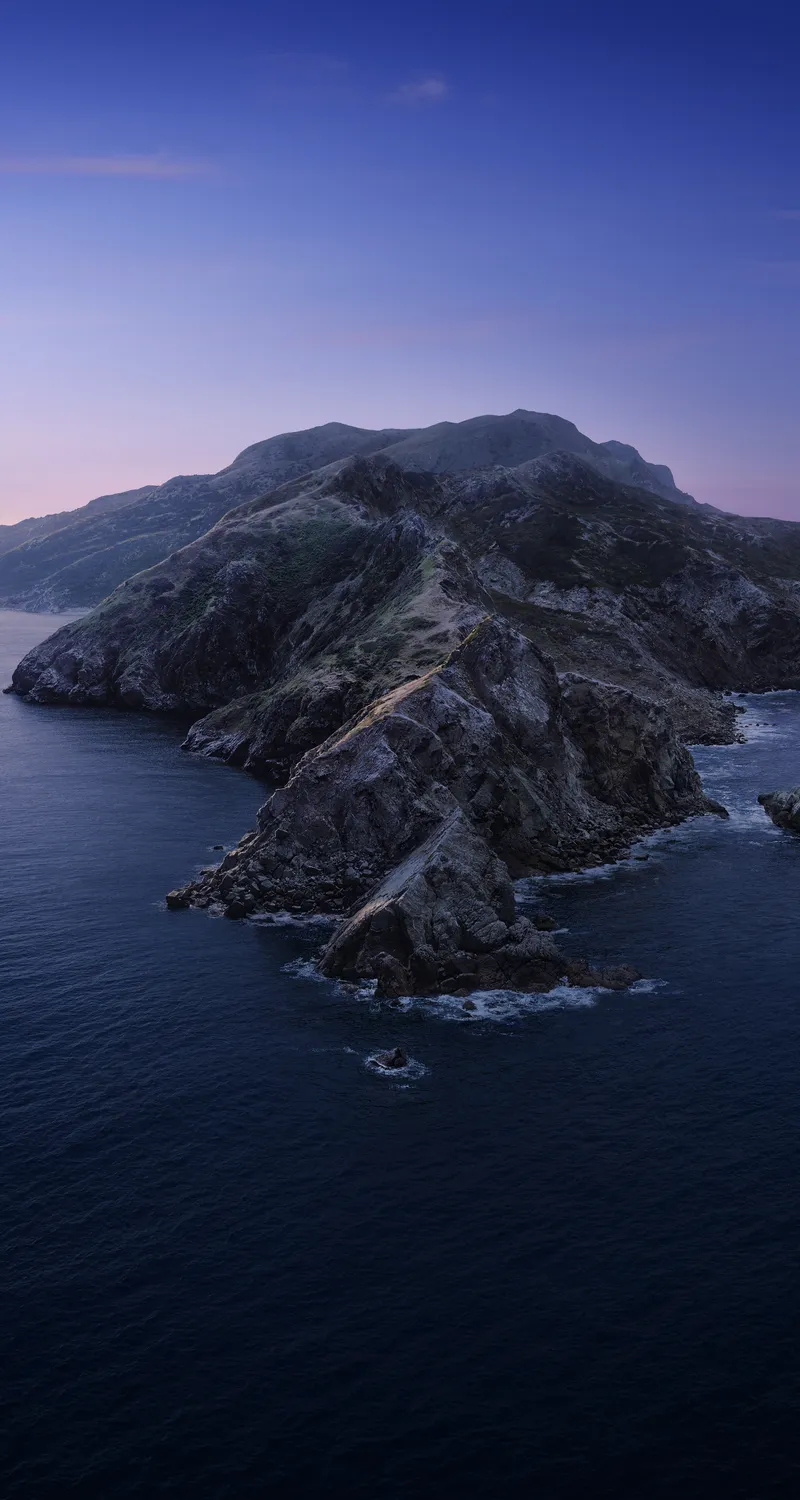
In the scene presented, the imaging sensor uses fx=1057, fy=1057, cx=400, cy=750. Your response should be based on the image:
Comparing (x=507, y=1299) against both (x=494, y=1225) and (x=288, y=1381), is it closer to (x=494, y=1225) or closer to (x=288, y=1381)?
(x=494, y=1225)

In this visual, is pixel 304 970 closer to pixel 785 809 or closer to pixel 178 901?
pixel 178 901

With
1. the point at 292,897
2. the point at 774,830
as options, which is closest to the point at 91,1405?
the point at 292,897

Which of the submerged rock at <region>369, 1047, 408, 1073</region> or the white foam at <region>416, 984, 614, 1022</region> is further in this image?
the white foam at <region>416, 984, 614, 1022</region>

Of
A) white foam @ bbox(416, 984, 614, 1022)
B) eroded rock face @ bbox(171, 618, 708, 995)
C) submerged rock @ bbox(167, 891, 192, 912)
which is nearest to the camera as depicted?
white foam @ bbox(416, 984, 614, 1022)

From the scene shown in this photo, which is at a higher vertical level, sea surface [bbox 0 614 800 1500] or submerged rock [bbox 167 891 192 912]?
submerged rock [bbox 167 891 192 912]

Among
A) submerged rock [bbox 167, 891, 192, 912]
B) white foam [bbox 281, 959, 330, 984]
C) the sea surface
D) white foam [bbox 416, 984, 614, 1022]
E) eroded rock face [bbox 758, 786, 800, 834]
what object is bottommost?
the sea surface

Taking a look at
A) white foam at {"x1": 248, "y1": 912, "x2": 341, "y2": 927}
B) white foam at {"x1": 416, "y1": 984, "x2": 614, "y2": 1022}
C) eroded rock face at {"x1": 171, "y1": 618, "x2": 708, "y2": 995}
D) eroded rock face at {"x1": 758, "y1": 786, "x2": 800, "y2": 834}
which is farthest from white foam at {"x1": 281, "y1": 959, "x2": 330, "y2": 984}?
eroded rock face at {"x1": 758, "y1": 786, "x2": 800, "y2": 834}

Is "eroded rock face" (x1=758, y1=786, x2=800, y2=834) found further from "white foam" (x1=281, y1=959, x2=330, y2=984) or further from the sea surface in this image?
"white foam" (x1=281, y1=959, x2=330, y2=984)

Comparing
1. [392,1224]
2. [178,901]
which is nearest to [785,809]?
[178,901]
